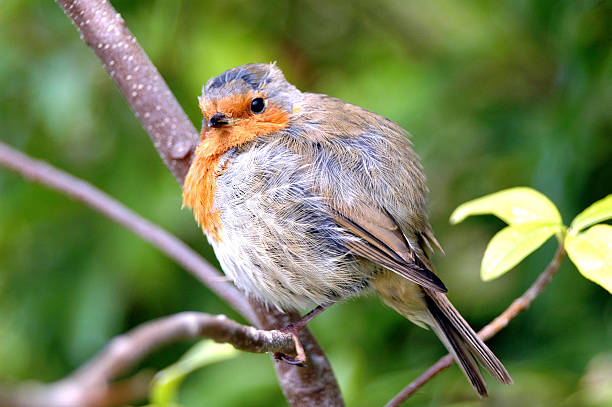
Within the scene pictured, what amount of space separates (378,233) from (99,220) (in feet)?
5.88

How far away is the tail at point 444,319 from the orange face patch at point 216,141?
70cm

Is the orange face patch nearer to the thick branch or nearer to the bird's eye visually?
the bird's eye

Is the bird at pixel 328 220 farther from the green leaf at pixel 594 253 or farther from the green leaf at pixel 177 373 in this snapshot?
the green leaf at pixel 594 253

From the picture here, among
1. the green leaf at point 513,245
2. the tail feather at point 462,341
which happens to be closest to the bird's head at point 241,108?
the tail feather at point 462,341

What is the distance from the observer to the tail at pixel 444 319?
2.42 m

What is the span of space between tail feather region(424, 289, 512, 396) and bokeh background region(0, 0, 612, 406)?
1.41 feet

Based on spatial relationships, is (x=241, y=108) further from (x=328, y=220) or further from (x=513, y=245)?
(x=513, y=245)

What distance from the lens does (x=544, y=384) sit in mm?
2754

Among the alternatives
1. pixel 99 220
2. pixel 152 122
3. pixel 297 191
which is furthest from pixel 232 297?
pixel 99 220

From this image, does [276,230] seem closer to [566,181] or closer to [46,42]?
[566,181]

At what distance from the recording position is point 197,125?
3.48 metres

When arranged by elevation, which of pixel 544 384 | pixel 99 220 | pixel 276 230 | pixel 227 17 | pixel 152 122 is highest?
pixel 227 17

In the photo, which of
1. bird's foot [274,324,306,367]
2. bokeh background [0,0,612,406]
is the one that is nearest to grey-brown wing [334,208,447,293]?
bird's foot [274,324,306,367]

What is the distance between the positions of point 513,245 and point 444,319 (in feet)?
2.66
